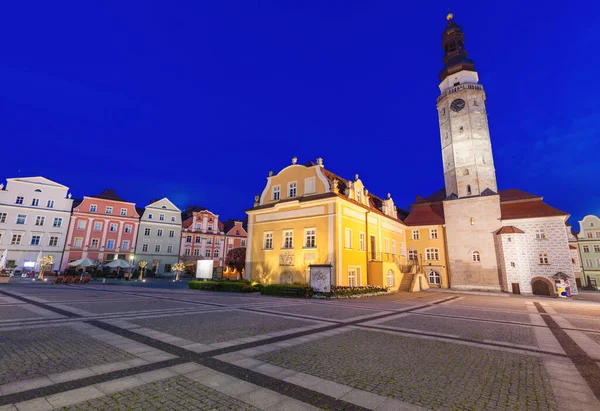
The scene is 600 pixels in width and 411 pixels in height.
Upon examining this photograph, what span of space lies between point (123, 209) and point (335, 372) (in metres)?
57.3

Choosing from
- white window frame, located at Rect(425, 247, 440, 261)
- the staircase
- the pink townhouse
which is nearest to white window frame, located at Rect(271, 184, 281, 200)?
the staircase

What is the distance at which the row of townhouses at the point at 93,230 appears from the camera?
143ft

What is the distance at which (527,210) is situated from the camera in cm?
3375

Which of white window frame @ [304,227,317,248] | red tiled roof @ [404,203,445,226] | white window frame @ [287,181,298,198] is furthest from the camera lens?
red tiled roof @ [404,203,445,226]

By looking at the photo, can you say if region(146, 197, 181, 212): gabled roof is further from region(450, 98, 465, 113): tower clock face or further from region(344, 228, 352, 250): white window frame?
region(450, 98, 465, 113): tower clock face

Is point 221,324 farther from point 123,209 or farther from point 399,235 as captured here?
point 123,209

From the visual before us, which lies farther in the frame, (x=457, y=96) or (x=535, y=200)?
(x=457, y=96)

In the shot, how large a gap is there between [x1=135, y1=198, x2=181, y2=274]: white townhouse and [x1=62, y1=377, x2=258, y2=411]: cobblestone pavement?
55.4 m

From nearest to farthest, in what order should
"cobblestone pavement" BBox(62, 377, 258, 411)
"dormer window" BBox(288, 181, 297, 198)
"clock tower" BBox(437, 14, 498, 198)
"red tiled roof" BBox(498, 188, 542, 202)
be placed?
"cobblestone pavement" BBox(62, 377, 258, 411)
"dormer window" BBox(288, 181, 297, 198)
"red tiled roof" BBox(498, 188, 542, 202)
"clock tower" BBox(437, 14, 498, 198)

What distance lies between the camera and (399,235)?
37.5 meters

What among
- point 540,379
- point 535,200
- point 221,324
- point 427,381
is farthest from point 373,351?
point 535,200

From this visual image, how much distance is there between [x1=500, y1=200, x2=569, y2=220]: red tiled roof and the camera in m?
32.3

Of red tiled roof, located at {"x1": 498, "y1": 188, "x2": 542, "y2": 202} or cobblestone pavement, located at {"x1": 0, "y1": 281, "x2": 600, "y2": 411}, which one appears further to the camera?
red tiled roof, located at {"x1": 498, "y1": 188, "x2": 542, "y2": 202}

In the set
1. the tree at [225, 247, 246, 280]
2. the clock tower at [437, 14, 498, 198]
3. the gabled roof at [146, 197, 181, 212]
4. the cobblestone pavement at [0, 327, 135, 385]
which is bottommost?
the cobblestone pavement at [0, 327, 135, 385]
